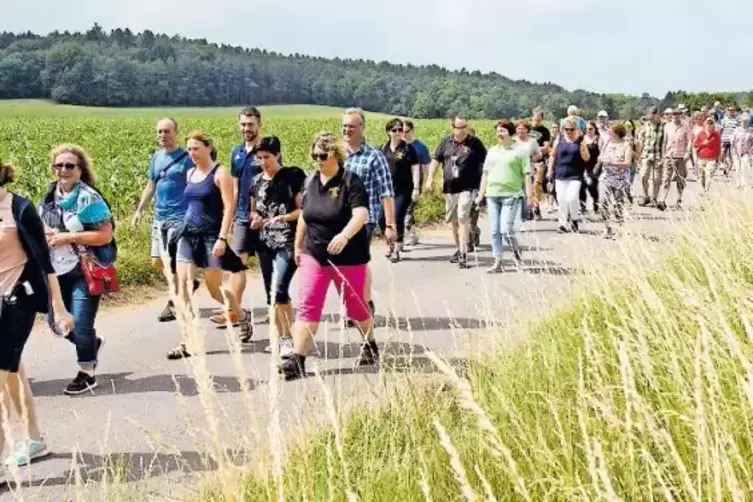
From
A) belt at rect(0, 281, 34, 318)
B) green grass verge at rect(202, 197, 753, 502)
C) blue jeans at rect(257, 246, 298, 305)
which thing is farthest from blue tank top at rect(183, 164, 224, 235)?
green grass verge at rect(202, 197, 753, 502)

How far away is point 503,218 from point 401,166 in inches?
60.8

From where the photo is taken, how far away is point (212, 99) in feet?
280

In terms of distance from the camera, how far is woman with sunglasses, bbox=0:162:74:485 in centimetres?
471

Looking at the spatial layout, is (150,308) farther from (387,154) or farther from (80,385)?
(387,154)

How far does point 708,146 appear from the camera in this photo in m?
17.7

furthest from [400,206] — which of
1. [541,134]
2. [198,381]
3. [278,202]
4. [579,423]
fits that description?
[198,381]

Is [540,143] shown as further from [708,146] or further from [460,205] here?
[460,205]

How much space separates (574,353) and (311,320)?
7.77ft

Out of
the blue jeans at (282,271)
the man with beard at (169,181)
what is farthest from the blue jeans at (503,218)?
the man with beard at (169,181)

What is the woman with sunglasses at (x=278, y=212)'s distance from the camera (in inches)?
276

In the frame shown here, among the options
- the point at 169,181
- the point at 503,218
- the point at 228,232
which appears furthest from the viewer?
the point at 503,218

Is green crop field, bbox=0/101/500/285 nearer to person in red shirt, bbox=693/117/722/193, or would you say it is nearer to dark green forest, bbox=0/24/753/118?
person in red shirt, bbox=693/117/722/193

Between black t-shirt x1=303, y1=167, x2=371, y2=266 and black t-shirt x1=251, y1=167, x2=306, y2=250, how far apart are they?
67 centimetres

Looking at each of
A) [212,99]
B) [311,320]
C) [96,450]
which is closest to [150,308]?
[311,320]
